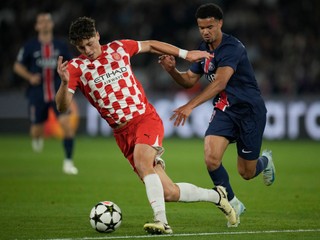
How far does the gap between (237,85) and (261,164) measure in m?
1.21

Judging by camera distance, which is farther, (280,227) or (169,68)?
(169,68)

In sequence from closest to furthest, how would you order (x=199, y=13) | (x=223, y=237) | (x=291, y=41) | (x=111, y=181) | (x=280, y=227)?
1. (x=223, y=237)
2. (x=280, y=227)
3. (x=199, y=13)
4. (x=111, y=181)
5. (x=291, y=41)

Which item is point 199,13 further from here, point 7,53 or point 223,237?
point 7,53

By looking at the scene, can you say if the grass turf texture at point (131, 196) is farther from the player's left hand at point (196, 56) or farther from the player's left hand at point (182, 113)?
the player's left hand at point (196, 56)

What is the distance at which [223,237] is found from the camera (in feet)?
24.6

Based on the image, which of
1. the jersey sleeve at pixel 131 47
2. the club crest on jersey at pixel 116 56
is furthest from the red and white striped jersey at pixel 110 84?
the jersey sleeve at pixel 131 47

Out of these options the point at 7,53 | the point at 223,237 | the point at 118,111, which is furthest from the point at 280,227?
the point at 7,53

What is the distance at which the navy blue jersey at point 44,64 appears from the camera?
14945 millimetres

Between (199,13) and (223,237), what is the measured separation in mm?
2541

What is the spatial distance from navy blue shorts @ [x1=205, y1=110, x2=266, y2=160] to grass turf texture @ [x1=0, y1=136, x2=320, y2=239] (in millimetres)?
759

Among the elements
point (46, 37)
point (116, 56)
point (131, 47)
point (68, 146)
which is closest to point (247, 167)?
point (131, 47)

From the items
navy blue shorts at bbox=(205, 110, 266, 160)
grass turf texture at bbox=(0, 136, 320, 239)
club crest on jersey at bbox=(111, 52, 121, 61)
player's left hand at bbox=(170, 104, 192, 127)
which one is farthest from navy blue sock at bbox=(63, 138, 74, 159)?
player's left hand at bbox=(170, 104, 192, 127)

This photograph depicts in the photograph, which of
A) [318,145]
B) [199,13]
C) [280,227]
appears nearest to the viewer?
[280,227]

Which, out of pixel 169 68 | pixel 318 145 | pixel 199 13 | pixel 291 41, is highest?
pixel 199 13
